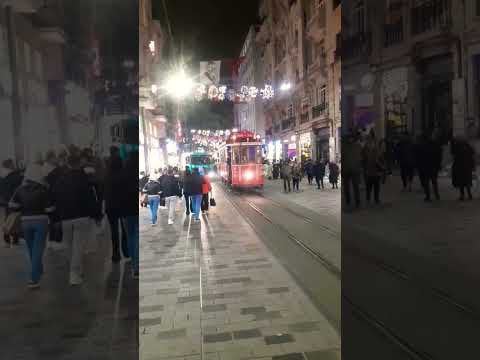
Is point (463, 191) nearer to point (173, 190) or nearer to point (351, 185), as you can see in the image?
point (351, 185)

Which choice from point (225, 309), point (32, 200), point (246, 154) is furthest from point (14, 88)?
point (246, 154)

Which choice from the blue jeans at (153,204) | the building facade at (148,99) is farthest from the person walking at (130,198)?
the blue jeans at (153,204)

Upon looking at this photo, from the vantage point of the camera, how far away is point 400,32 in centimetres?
253

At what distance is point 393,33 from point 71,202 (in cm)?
210

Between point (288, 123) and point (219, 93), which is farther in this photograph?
point (288, 123)

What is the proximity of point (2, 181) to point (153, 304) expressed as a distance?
2878 millimetres

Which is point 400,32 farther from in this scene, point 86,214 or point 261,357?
point 261,357

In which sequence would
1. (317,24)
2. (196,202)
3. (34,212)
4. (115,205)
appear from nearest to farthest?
(34,212)
(115,205)
(196,202)
(317,24)

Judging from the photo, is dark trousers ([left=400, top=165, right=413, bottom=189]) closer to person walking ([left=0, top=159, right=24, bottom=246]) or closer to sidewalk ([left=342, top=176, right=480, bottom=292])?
sidewalk ([left=342, top=176, right=480, bottom=292])

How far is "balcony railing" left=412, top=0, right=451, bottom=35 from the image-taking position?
2.28 metres

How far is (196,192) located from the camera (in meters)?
12.5

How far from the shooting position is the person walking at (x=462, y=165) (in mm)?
2207

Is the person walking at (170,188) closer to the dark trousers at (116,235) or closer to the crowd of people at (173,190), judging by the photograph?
the crowd of people at (173,190)

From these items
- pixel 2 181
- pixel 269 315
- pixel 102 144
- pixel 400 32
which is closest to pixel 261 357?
pixel 269 315
